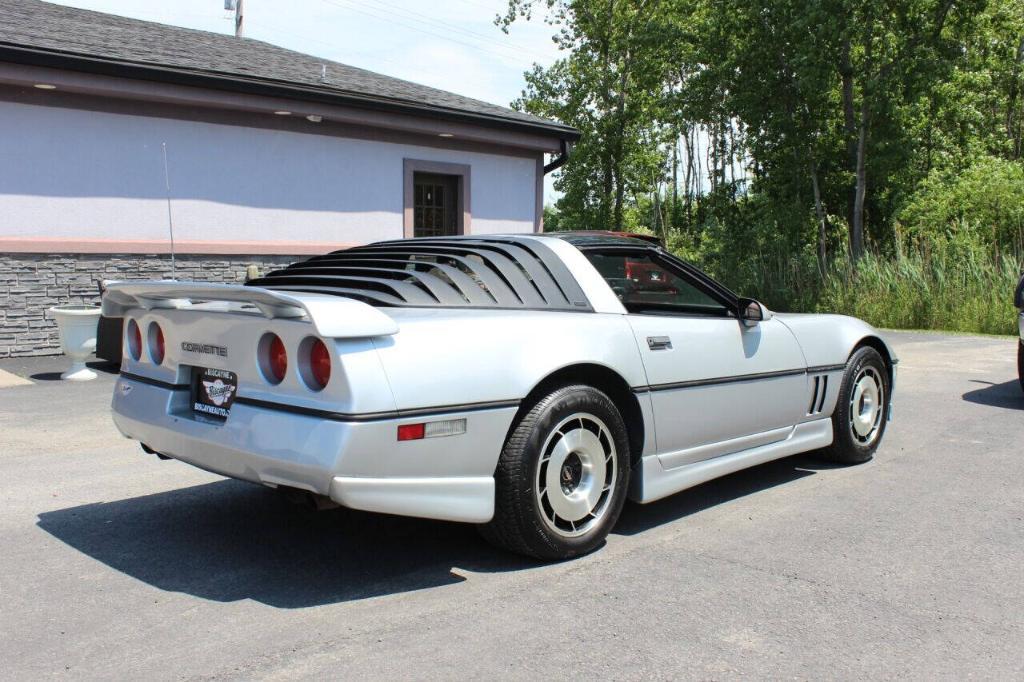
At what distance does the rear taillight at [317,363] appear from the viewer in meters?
3.66

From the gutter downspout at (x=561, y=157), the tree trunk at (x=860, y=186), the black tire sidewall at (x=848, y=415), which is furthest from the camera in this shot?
the tree trunk at (x=860, y=186)

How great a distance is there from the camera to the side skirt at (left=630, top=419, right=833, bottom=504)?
4.64 m

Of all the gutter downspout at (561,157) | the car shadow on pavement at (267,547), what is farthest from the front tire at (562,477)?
the gutter downspout at (561,157)

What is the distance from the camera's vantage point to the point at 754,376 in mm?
5223

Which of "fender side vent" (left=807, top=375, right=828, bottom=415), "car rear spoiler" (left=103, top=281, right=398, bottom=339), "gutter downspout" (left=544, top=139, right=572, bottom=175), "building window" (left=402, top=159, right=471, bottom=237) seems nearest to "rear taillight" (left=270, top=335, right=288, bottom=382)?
"car rear spoiler" (left=103, top=281, right=398, bottom=339)

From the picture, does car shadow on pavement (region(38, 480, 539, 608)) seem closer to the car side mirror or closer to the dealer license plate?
the dealer license plate

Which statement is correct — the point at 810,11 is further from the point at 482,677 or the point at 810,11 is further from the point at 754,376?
the point at 482,677

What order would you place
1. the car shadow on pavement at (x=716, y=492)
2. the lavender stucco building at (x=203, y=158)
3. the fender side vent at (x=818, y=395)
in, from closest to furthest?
the car shadow on pavement at (x=716, y=492) < the fender side vent at (x=818, y=395) < the lavender stucco building at (x=203, y=158)

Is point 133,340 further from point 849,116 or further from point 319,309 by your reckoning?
point 849,116

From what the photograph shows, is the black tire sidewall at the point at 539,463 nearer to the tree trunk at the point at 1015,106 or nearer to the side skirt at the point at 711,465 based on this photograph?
the side skirt at the point at 711,465

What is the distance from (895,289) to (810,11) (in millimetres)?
5788

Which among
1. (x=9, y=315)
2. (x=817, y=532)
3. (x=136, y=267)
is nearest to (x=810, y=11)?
(x=136, y=267)

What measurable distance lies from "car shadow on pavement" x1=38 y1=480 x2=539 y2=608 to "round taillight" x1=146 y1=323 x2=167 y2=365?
2.77ft

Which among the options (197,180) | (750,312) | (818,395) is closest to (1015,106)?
(197,180)
